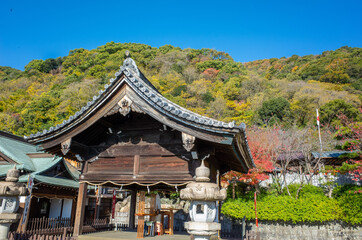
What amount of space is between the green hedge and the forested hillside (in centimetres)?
1654

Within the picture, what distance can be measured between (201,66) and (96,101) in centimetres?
5351

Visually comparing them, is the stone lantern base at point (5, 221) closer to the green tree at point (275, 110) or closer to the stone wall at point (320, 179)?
the stone wall at point (320, 179)

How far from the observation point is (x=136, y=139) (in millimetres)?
7941

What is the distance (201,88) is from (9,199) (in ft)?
128

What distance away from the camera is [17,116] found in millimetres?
39156

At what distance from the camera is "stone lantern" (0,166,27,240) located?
6.44 m

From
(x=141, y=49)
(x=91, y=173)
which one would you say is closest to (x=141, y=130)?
(x=91, y=173)

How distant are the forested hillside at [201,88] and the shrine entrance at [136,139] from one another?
2745cm

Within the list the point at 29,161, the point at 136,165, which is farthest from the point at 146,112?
the point at 29,161

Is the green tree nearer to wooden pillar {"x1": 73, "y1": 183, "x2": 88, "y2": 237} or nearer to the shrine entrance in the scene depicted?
the shrine entrance


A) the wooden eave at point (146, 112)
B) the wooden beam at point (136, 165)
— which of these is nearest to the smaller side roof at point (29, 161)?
the wooden eave at point (146, 112)

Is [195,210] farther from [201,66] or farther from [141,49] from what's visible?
[141,49]

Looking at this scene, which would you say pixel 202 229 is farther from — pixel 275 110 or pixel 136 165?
pixel 275 110

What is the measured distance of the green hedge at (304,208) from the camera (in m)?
14.8
